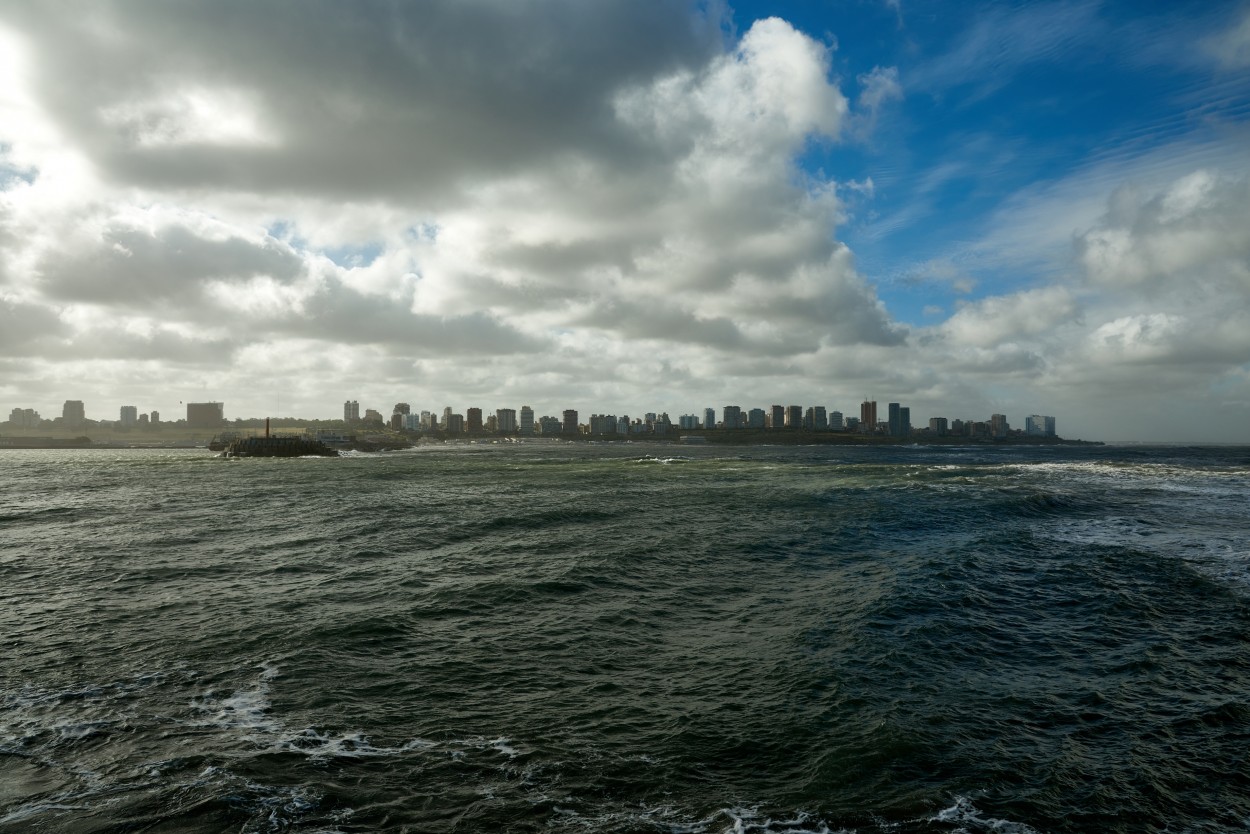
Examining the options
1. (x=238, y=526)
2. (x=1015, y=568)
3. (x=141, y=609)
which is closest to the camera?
(x=141, y=609)

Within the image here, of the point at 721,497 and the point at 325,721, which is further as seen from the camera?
the point at 721,497

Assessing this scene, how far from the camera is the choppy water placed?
9.98 m

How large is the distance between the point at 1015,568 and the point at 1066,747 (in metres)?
18.7

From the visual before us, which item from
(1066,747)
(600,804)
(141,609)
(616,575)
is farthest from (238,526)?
(1066,747)

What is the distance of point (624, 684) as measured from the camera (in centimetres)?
1481

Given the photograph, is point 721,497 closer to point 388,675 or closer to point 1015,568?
point 1015,568

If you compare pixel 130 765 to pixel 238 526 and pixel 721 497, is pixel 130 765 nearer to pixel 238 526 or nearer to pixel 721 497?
pixel 238 526

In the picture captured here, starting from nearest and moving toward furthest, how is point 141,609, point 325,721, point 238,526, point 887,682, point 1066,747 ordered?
point 1066,747
point 325,721
point 887,682
point 141,609
point 238,526

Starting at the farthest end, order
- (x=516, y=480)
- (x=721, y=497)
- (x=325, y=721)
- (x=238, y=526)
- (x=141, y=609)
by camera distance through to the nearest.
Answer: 1. (x=516, y=480)
2. (x=721, y=497)
3. (x=238, y=526)
4. (x=141, y=609)
5. (x=325, y=721)

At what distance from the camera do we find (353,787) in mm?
10289

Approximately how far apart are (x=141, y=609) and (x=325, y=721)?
12.6 meters

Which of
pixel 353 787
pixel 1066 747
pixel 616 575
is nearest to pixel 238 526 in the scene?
pixel 616 575

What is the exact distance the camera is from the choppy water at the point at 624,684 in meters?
9.98

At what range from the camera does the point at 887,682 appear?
15070 mm
